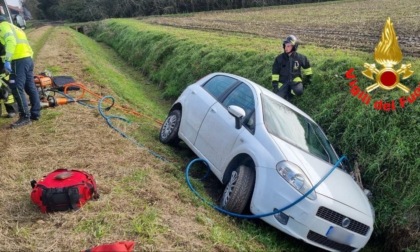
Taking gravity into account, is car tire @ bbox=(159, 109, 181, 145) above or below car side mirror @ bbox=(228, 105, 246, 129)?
below

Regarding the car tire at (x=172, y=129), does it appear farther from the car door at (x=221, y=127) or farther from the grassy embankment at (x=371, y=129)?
the grassy embankment at (x=371, y=129)

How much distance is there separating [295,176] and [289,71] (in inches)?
147

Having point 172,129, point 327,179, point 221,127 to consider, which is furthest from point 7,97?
point 327,179

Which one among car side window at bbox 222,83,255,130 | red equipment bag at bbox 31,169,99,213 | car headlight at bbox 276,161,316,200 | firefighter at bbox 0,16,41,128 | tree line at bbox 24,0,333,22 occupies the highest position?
firefighter at bbox 0,16,41,128

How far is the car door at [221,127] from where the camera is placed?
18.2ft

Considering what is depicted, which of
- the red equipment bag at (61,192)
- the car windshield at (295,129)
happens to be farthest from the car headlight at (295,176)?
the red equipment bag at (61,192)

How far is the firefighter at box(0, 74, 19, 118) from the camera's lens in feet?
24.0

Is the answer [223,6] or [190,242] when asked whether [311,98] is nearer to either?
[190,242]

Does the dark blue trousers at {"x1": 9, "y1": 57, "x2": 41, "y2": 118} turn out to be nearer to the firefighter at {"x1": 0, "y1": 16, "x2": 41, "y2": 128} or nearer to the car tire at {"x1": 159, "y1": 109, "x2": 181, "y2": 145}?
the firefighter at {"x1": 0, "y1": 16, "x2": 41, "y2": 128}

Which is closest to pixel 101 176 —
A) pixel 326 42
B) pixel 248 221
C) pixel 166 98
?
pixel 248 221

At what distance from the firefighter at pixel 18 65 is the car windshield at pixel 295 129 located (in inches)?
163

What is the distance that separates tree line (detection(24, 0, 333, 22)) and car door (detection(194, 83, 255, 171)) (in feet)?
141

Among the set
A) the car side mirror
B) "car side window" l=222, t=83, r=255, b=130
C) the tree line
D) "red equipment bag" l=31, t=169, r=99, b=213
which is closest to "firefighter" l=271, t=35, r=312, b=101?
Answer: "car side window" l=222, t=83, r=255, b=130

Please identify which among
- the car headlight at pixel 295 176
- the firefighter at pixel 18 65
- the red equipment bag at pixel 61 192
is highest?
the firefighter at pixel 18 65
